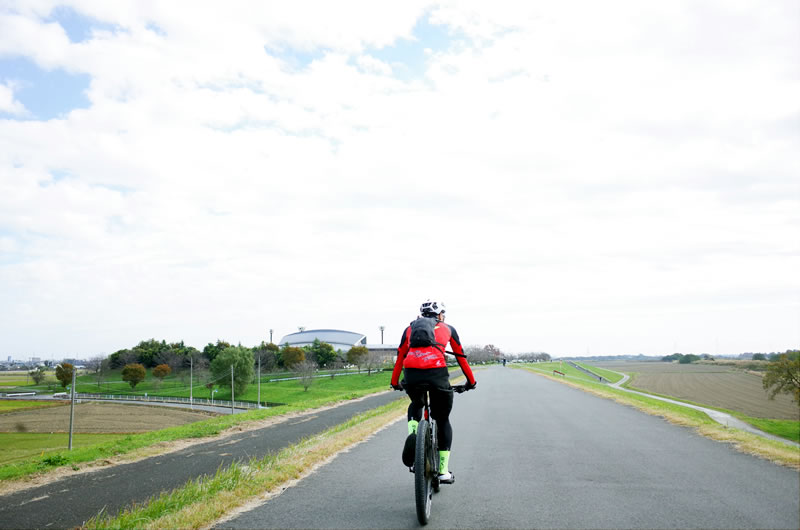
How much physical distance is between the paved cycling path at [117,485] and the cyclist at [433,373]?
609 cm

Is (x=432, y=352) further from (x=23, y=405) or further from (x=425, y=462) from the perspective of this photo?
(x=23, y=405)

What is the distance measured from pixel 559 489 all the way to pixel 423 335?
2917 millimetres

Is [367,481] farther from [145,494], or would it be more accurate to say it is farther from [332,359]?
[332,359]

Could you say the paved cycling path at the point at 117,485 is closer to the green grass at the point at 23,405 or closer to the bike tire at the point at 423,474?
the bike tire at the point at 423,474

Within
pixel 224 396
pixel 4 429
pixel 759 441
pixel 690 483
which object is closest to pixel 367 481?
pixel 690 483

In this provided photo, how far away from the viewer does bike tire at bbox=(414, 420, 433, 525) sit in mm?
5340

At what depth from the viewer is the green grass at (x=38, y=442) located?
99.3 ft

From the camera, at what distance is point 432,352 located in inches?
240

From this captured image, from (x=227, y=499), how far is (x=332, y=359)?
11707 centimetres

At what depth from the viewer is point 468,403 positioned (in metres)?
21.7

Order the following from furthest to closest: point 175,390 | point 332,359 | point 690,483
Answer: point 332,359 → point 175,390 → point 690,483

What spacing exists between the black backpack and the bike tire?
33.7 inches

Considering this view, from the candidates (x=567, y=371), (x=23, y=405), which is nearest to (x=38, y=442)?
(x=23, y=405)

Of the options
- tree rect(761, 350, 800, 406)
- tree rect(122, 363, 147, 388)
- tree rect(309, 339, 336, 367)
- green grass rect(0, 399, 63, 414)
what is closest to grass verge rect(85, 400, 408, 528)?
tree rect(761, 350, 800, 406)
